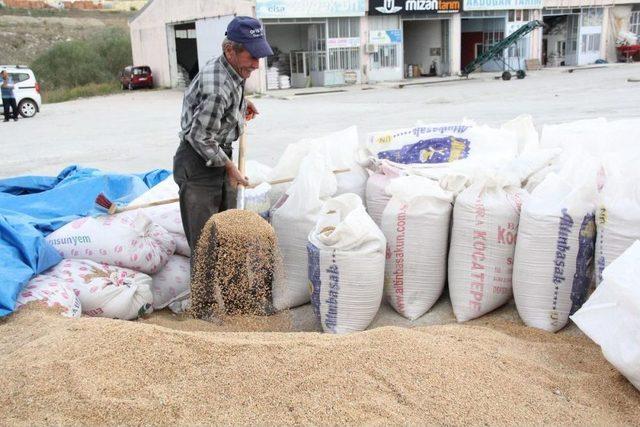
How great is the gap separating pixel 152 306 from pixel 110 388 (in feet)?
5.30

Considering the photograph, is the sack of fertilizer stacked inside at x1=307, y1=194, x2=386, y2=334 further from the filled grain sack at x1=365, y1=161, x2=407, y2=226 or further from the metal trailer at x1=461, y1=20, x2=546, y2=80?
the metal trailer at x1=461, y1=20, x2=546, y2=80

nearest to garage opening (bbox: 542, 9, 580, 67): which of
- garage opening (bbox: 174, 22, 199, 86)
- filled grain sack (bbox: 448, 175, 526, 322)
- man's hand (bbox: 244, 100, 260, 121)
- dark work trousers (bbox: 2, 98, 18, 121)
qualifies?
garage opening (bbox: 174, 22, 199, 86)

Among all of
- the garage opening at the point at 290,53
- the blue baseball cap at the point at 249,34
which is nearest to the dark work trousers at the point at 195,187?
the blue baseball cap at the point at 249,34

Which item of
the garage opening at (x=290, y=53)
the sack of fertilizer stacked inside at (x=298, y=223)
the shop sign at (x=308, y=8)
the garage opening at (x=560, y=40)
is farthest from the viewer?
the garage opening at (x=560, y=40)

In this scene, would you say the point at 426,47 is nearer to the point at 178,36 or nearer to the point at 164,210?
the point at 178,36

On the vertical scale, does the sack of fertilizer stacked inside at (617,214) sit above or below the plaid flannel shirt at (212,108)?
below

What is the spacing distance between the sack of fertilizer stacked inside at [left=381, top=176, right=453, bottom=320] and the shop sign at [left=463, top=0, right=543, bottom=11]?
2689 centimetres

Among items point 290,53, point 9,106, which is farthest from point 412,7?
point 9,106

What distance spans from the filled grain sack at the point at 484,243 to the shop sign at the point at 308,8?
70.9ft

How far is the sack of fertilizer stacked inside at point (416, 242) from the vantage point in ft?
10.7

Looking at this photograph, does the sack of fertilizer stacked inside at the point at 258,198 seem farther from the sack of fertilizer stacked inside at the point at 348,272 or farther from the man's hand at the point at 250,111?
the sack of fertilizer stacked inside at the point at 348,272

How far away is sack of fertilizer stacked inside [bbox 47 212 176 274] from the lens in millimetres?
3732

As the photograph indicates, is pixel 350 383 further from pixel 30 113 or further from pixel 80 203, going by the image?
pixel 30 113

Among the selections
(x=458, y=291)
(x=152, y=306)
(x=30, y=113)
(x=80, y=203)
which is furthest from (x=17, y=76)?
(x=458, y=291)
